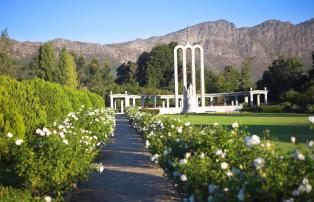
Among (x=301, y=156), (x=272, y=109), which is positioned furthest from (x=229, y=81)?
(x=301, y=156)

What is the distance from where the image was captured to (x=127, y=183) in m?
9.98

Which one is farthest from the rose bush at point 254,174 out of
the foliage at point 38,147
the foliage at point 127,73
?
the foliage at point 127,73

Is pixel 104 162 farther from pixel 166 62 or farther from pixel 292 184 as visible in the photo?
pixel 166 62

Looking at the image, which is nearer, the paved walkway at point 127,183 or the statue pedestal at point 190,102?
the paved walkway at point 127,183

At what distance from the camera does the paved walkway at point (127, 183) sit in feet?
28.3

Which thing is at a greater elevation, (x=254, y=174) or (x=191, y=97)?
(x=191, y=97)

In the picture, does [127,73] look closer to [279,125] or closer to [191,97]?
[191,97]

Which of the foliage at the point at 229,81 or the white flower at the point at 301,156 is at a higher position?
the foliage at the point at 229,81

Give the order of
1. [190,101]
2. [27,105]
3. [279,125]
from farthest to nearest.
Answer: [190,101] < [279,125] < [27,105]

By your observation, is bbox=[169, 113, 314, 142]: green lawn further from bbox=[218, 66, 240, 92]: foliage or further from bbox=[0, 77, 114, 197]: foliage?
bbox=[218, 66, 240, 92]: foliage

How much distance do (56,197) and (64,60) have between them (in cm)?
5939

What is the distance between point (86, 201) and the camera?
8.34 m

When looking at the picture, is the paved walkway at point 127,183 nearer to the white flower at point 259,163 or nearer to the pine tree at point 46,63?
the white flower at point 259,163

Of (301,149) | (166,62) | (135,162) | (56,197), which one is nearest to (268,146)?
(301,149)
